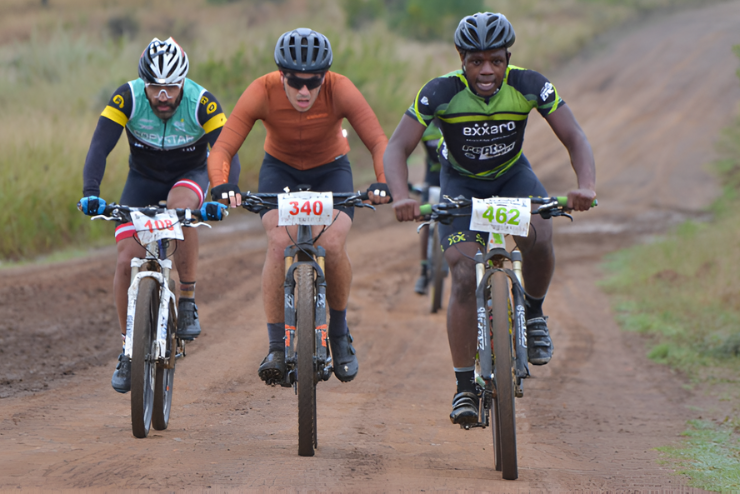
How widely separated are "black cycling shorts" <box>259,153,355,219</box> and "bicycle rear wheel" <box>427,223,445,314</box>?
13.3ft

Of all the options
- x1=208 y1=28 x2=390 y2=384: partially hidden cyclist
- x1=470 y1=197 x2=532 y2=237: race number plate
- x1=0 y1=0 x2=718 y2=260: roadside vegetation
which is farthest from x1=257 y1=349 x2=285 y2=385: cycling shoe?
x1=0 y1=0 x2=718 y2=260: roadside vegetation

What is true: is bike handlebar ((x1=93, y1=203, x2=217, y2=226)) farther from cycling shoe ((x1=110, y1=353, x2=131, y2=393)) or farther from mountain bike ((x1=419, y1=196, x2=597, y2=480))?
mountain bike ((x1=419, y1=196, x2=597, y2=480))

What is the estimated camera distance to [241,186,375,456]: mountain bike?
15.8ft

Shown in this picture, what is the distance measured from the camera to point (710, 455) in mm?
5344

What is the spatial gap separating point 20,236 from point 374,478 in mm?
9500

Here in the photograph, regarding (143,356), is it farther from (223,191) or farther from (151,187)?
(151,187)

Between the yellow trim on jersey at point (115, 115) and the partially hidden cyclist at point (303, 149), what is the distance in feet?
2.88

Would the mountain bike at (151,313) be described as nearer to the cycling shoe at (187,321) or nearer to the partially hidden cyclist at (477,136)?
the cycling shoe at (187,321)

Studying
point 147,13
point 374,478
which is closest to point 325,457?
point 374,478

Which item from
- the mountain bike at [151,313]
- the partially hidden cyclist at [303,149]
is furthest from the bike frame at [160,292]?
the partially hidden cyclist at [303,149]

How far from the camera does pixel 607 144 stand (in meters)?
23.2

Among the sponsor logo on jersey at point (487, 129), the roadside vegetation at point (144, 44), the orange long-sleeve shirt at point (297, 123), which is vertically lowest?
the sponsor logo on jersey at point (487, 129)

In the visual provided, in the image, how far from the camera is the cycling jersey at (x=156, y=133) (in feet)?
19.3

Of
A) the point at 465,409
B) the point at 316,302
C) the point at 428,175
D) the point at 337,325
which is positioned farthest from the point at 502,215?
the point at 428,175
